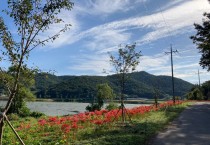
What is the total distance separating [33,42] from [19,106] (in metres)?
47.1

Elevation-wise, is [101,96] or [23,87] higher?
[101,96]

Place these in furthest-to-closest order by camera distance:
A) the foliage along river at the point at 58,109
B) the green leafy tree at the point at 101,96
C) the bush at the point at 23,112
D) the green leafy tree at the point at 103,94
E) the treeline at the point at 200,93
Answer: the treeline at the point at 200,93 < the foliage along river at the point at 58,109 < the green leafy tree at the point at 103,94 < the green leafy tree at the point at 101,96 < the bush at the point at 23,112

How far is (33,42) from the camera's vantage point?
411 inches

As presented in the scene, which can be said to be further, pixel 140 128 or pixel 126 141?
pixel 140 128

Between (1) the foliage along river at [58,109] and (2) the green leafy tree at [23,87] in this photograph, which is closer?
(2) the green leafy tree at [23,87]

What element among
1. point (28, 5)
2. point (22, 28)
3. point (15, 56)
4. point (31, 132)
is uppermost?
point (28, 5)

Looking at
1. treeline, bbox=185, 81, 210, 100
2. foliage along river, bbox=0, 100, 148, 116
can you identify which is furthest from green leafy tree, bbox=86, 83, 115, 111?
treeline, bbox=185, 81, 210, 100

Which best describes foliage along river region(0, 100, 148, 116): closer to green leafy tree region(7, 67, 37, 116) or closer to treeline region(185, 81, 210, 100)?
green leafy tree region(7, 67, 37, 116)


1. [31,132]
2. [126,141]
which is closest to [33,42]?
[126,141]

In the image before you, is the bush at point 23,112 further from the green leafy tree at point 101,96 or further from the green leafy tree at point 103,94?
the green leafy tree at point 103,94

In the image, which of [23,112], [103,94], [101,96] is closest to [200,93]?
[103,94]

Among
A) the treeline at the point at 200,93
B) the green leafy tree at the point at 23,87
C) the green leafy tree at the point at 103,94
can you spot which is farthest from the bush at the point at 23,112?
the treeline at the point at 200,93

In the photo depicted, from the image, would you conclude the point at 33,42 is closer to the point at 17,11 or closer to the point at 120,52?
the point at 17,11

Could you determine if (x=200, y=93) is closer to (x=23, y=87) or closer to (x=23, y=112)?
(x=23, y=112)
